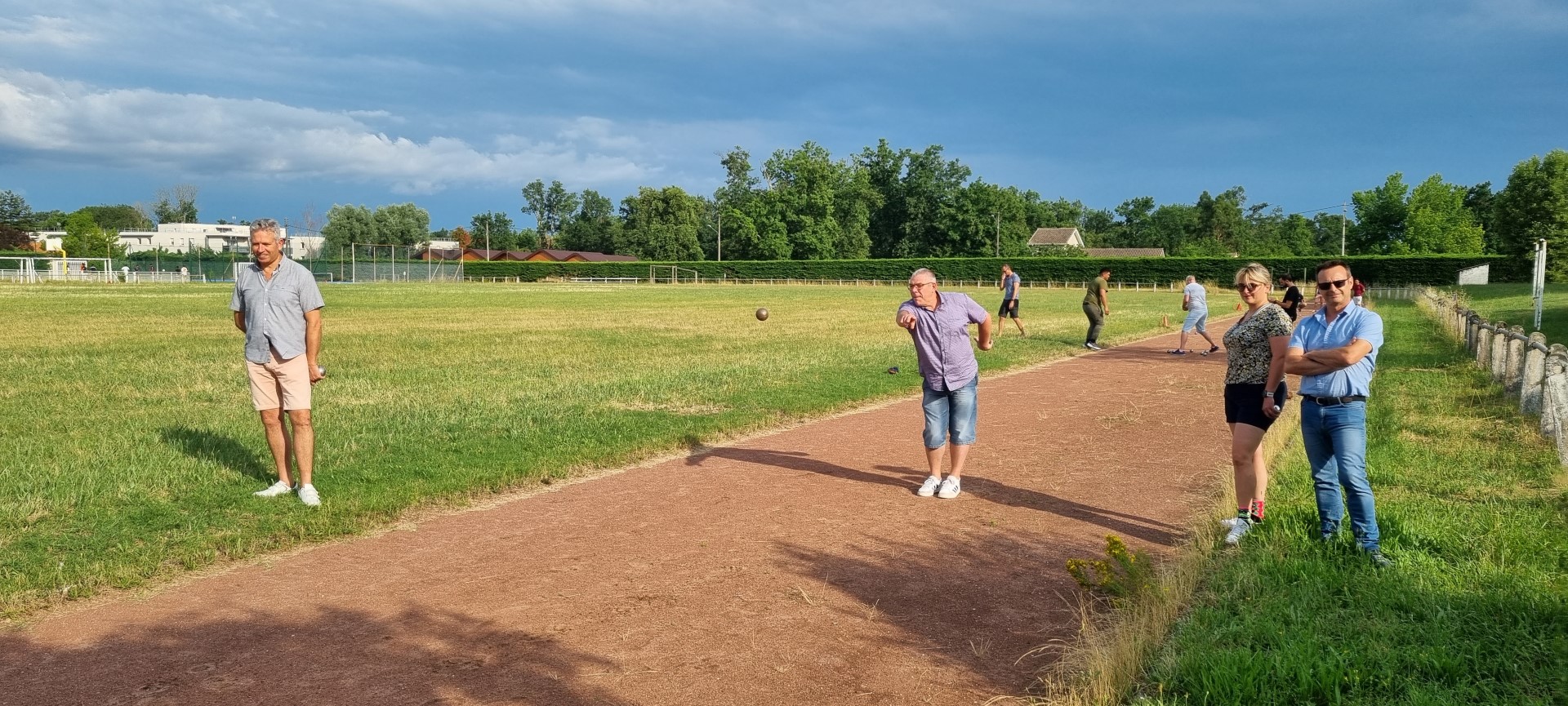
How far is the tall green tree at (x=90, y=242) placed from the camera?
330 ft

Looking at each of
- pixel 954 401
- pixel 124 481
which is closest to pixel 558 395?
pixel 124 481

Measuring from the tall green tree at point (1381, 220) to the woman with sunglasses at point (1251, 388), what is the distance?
97571 millimetres

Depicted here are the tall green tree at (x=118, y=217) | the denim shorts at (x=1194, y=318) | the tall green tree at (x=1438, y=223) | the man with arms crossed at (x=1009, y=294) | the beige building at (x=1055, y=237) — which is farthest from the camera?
the tall green tree at (x=118, y=217)

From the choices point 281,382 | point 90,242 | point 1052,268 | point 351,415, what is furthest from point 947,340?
point 90,242

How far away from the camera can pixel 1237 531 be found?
6.10 meters

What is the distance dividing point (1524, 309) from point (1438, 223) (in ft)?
201

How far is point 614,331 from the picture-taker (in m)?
24.3

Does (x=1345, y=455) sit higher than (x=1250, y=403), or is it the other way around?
(x=1250, y=403)

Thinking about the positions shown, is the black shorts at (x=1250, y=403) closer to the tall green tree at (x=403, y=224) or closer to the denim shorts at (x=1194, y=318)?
the denim shorts at (x=1194, y=318)

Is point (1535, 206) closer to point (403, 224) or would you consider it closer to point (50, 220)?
point (403, 224)

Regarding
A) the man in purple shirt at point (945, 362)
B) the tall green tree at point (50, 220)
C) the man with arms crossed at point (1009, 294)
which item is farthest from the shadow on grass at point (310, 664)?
the tall green tree at point (50, 220)

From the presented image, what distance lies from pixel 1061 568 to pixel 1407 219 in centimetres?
9855

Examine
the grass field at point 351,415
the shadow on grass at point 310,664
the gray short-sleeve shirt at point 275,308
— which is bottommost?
the shadow on grass at point 310,664

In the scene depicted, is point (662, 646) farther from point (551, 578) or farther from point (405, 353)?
point (405, 353)
